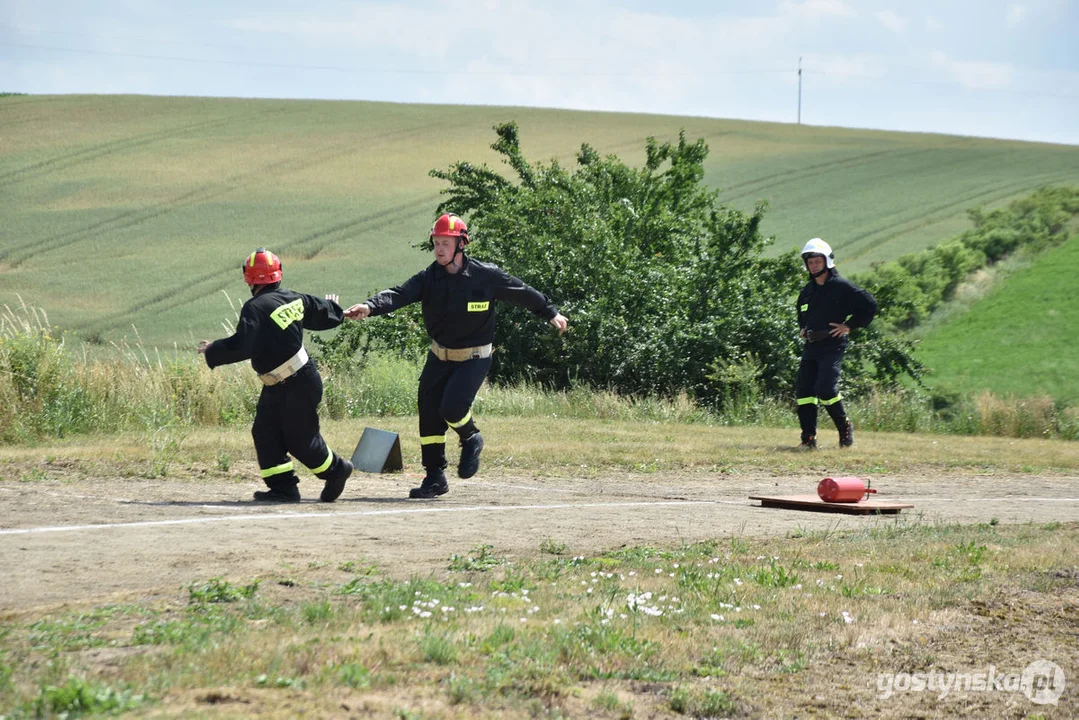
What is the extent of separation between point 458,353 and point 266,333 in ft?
5.85

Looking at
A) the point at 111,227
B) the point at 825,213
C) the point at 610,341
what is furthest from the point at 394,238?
the point at 610,341

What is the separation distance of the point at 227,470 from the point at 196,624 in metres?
6.78

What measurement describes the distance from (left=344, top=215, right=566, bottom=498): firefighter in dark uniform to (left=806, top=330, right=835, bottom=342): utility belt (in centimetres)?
566

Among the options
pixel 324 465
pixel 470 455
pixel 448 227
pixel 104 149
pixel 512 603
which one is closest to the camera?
pixel 512 603

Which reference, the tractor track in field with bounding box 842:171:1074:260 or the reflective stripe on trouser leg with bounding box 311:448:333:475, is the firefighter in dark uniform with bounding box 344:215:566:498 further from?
the tractor track in field with bounding box 842:171:1074:260

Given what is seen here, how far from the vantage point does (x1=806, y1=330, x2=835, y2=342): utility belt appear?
14.9m

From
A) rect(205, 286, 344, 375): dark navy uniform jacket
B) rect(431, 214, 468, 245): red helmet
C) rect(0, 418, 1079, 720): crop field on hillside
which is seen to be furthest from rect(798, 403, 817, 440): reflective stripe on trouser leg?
rect(205, 286, 344, 375): dark navy uniform jacket

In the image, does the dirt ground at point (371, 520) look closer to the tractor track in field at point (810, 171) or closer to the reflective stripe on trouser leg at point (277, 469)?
the reflective stripe on trouser leg at point (277, 469)

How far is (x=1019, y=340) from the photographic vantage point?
106ft

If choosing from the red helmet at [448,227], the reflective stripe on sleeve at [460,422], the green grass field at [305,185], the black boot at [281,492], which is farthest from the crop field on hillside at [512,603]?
the green grass field at [305,185]

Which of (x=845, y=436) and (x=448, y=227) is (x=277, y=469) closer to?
(x=448, y=227)

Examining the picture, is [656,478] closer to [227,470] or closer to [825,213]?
[227,470]

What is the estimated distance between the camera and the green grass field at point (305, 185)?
36.8 metres

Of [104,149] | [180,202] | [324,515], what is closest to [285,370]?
[324,515]
